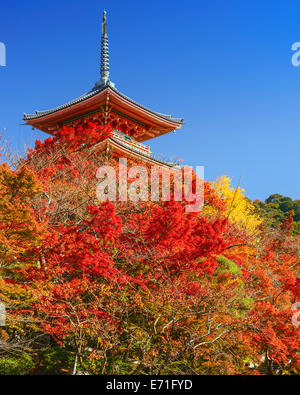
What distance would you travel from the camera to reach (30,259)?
10180 mm

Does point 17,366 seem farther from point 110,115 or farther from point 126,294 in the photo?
point 110,115

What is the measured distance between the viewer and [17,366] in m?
10.1

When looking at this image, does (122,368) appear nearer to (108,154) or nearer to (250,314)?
(250,314)

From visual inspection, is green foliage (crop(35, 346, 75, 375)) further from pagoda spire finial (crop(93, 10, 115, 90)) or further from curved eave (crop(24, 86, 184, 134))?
pagoda spire finial (crop(93, 10, 115, 90))

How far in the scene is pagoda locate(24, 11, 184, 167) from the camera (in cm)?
1877

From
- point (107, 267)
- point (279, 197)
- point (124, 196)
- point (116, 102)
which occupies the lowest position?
point (107, 267)

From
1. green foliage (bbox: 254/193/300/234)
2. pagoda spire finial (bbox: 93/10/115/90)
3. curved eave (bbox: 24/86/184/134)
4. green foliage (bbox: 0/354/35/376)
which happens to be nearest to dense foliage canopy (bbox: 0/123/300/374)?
green foliage (bbox: 0/354/35/376)

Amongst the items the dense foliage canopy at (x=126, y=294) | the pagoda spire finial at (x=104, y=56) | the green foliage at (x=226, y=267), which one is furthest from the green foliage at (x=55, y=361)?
the pagoda spire finial at (x=104, y=56)

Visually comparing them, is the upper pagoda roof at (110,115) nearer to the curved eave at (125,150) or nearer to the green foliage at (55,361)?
the curved eave at (125,150)

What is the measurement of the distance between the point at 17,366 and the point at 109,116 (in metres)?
13.9

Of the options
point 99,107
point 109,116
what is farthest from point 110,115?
point 99,107

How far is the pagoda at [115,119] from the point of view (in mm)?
18766
